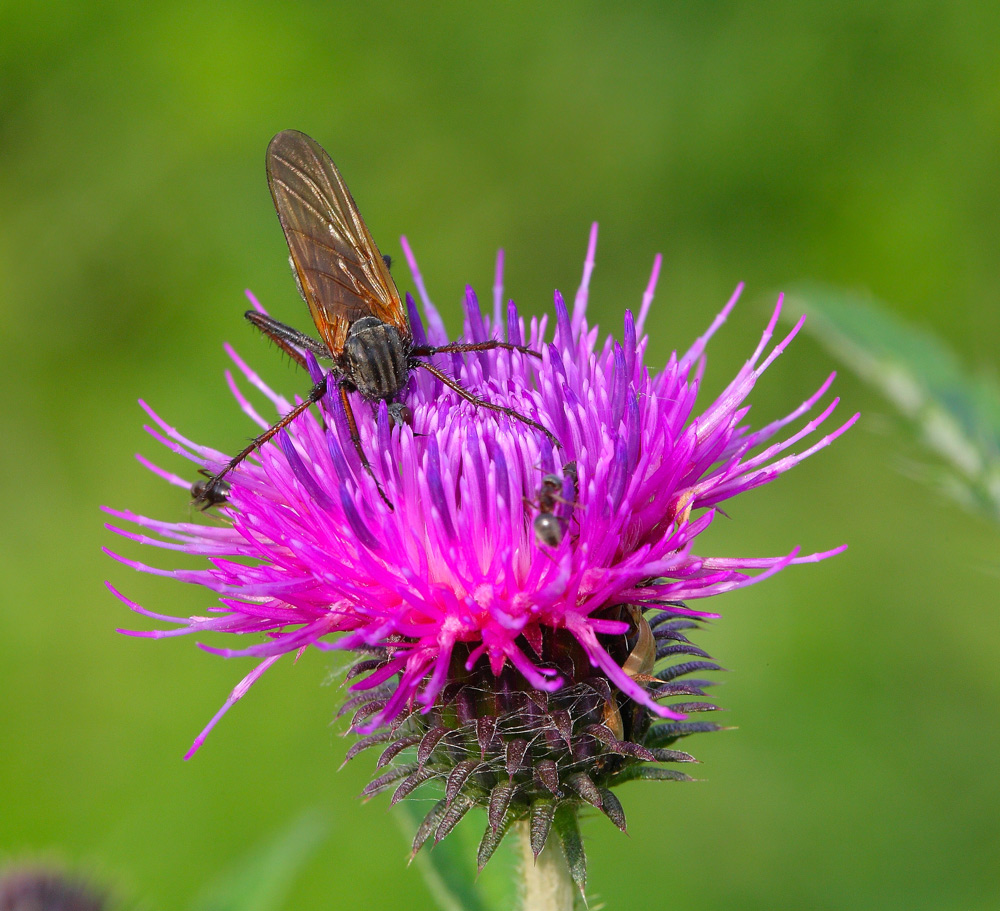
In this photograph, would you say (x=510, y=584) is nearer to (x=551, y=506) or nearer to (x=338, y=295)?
(x=551, y=506)

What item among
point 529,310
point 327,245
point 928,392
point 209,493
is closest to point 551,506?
point 209,493

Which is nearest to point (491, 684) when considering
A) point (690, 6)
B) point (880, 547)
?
point (880, 547)

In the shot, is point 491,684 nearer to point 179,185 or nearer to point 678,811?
point 678,811

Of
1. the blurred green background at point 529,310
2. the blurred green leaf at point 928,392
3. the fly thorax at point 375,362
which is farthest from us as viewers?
the blurred green background at point 529,310

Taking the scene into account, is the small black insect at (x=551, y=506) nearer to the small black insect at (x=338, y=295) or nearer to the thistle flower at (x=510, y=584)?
the thistle flower at (x=510, y=584)

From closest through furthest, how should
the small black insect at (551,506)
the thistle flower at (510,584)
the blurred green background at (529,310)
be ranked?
the small black insect at (551,506), the thistle flower at (510,584), the blurred green background at (529,310)

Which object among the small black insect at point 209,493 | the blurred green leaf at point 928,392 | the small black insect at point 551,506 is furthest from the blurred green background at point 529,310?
the small black insect at point 551,506
